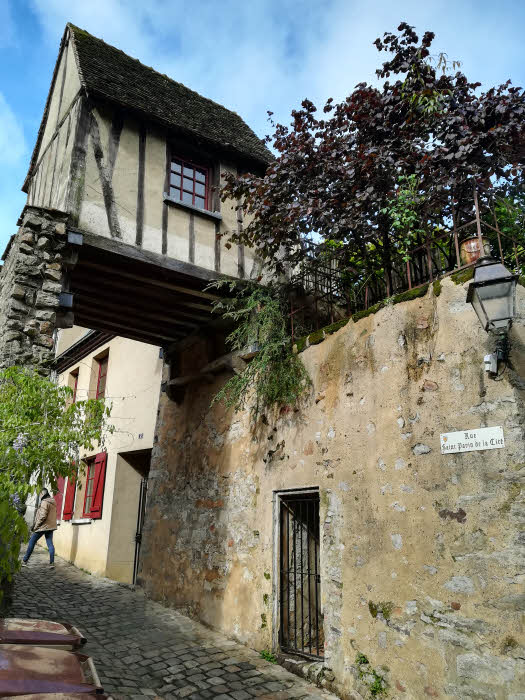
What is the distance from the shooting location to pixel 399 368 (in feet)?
14.1

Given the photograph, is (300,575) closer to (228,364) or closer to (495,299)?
(228,364)

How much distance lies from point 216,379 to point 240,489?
1.67 metres

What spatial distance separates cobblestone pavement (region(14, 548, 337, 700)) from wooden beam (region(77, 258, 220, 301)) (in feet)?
12.6

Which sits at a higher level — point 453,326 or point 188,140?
point 188,140

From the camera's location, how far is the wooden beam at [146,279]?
19.6ft

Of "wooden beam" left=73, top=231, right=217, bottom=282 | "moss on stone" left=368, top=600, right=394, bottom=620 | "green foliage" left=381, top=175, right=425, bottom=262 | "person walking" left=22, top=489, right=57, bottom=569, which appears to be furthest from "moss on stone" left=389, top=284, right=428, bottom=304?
"person walking" left=22, top=489, right=57, bottom=569

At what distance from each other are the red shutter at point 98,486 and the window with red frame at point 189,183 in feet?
17.2

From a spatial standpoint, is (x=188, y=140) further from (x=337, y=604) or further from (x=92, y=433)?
(x=337, y=604)

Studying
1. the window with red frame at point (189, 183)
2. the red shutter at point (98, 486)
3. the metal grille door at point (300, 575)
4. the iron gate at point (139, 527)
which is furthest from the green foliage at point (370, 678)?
the red shutter at point (98, 486)

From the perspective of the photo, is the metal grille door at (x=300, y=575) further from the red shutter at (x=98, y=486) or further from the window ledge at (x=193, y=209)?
the red shutter at (x=98, y=486)

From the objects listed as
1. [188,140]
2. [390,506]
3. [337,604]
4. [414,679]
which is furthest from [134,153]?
[414,679]

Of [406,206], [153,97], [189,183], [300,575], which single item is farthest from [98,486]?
[406,206]

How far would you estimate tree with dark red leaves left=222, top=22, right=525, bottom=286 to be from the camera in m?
4.76

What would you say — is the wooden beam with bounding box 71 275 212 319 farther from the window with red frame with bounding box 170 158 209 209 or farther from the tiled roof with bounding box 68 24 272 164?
the tiled roof with bounding box 68 24 272 164
